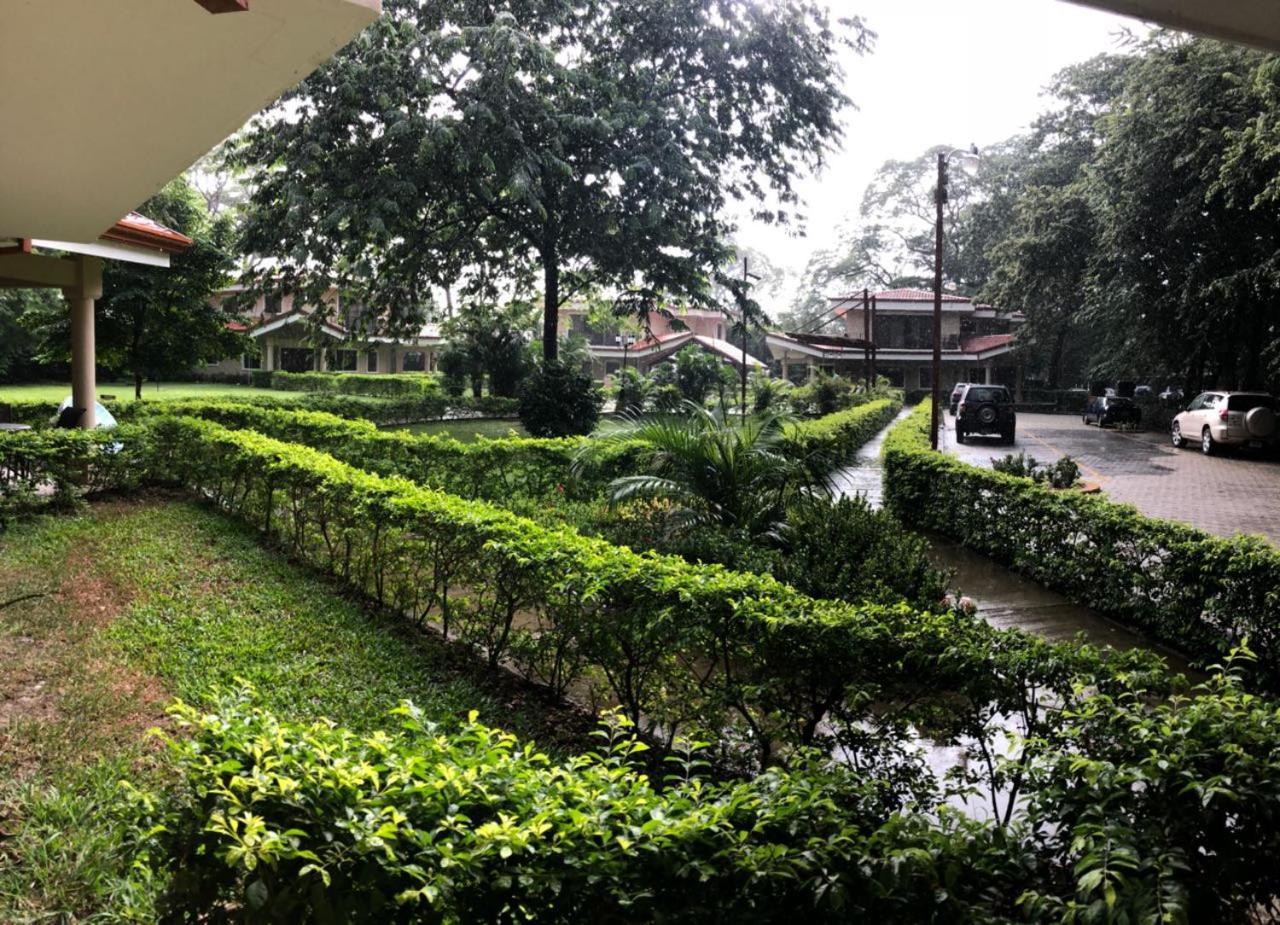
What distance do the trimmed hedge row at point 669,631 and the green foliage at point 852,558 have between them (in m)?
1.04

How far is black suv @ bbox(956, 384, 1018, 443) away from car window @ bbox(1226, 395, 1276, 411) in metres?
5.50

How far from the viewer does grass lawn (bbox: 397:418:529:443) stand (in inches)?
977

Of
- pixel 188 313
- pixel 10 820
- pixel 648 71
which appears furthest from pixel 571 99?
pixel 10 820

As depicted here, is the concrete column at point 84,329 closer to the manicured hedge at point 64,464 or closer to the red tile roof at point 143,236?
the red tile roof at point 143,236

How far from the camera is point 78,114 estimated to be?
13.7ft

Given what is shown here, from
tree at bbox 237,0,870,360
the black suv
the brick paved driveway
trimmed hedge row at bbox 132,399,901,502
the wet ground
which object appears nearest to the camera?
the wet ground

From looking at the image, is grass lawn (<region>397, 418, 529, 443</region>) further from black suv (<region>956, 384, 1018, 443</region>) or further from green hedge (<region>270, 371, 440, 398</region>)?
black suv (<region>956, 384, 1018, 443</region>)

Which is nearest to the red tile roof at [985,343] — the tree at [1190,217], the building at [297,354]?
the tree at [1190,217]

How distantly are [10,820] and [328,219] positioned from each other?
15.8 meters

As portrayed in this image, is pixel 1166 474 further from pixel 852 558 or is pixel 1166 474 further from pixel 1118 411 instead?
pixel 1118 411

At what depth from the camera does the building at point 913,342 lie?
46.8m

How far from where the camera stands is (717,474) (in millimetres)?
8039

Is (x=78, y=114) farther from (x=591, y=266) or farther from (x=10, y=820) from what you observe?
(x=591, y=266)

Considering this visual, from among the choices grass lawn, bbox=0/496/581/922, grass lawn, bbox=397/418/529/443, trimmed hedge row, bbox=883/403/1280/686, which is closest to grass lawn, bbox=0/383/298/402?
grass lawn, bbox=397/418/529/443
